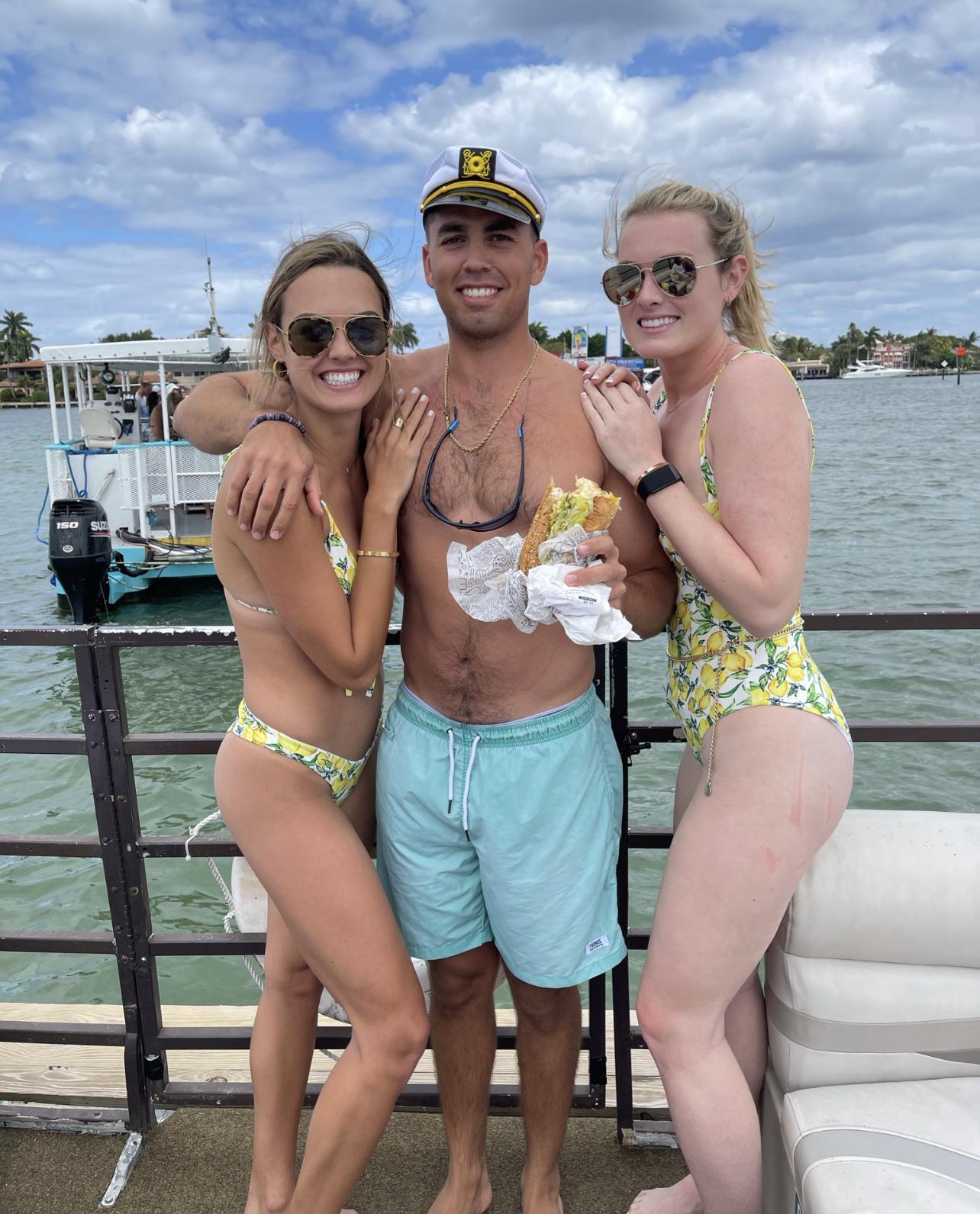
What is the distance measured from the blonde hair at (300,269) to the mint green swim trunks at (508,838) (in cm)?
88

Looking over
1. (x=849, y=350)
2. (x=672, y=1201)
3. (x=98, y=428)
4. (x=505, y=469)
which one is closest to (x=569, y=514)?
(x=505, y=469)

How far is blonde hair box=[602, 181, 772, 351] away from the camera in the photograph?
80.7 inches

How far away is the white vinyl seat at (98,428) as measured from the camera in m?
15.5

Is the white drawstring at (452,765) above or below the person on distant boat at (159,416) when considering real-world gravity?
below

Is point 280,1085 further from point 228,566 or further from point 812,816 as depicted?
point 812,816

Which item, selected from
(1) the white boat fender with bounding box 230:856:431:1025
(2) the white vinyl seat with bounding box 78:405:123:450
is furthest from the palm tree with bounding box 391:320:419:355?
(2) the white vinyl seat with bounding box 78:405:123:450

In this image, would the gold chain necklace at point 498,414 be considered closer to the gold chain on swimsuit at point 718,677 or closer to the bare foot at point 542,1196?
the gold chain on swimsuit at point 718,677

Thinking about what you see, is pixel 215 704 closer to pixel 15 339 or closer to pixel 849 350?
pixel 15 339

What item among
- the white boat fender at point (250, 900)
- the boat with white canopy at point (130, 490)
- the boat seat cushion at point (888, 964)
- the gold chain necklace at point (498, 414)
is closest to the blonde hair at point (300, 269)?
the gold chain necklace at point (498, 414)

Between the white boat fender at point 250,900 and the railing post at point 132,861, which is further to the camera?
the white boat fender at point 250,900

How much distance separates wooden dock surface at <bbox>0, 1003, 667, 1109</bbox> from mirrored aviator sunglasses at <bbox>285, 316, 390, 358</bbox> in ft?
6.28

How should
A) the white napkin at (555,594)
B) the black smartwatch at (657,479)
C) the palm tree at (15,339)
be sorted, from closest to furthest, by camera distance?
the white napkin at (555,594) < the black smartwatch at (657,479) < the palm tree at (15,339)

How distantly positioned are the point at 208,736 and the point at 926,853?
1695mm

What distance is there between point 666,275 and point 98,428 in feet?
50.7
